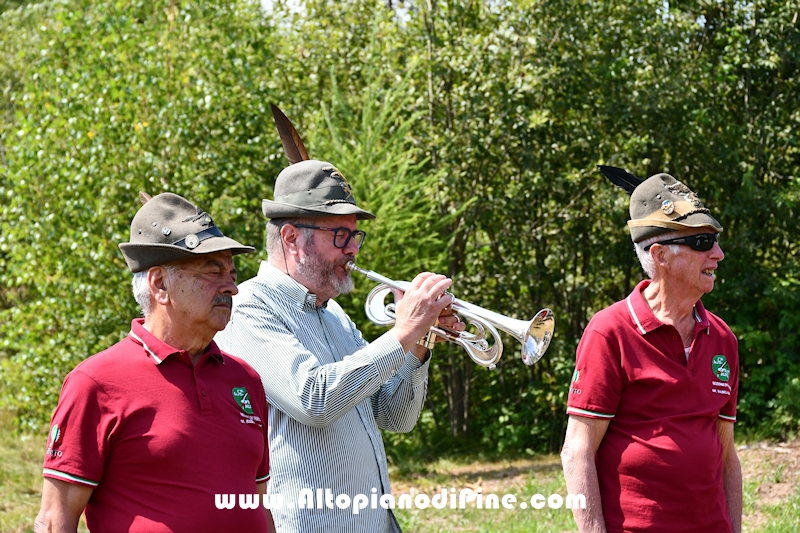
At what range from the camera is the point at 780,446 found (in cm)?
948

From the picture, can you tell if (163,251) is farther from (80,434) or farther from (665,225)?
(665,225)

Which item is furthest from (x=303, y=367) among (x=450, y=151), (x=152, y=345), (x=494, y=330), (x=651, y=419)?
(x=450, y=151)

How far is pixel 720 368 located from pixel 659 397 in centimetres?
32

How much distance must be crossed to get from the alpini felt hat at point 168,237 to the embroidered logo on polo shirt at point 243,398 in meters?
0.44

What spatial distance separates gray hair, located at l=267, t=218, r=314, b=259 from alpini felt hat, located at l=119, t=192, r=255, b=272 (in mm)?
532

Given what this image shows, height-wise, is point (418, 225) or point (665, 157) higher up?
point (665, 157)

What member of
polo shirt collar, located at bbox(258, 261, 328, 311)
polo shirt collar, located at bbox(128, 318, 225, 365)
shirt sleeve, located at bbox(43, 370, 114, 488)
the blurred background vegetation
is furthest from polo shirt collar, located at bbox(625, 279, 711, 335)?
the blurred background vegetation

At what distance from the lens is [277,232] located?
139 inches

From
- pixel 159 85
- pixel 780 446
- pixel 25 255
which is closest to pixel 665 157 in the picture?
pixel 780 446

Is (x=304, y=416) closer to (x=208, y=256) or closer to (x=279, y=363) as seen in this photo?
(x=279, y=363)

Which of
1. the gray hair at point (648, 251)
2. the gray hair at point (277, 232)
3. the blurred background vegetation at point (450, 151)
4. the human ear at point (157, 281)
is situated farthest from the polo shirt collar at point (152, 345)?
the blurred background vegetation at point (450, 151)

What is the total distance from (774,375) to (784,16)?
4225mm

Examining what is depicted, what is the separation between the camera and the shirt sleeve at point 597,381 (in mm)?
3271

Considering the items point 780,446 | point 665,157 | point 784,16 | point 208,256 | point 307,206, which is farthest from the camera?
point 665,157
